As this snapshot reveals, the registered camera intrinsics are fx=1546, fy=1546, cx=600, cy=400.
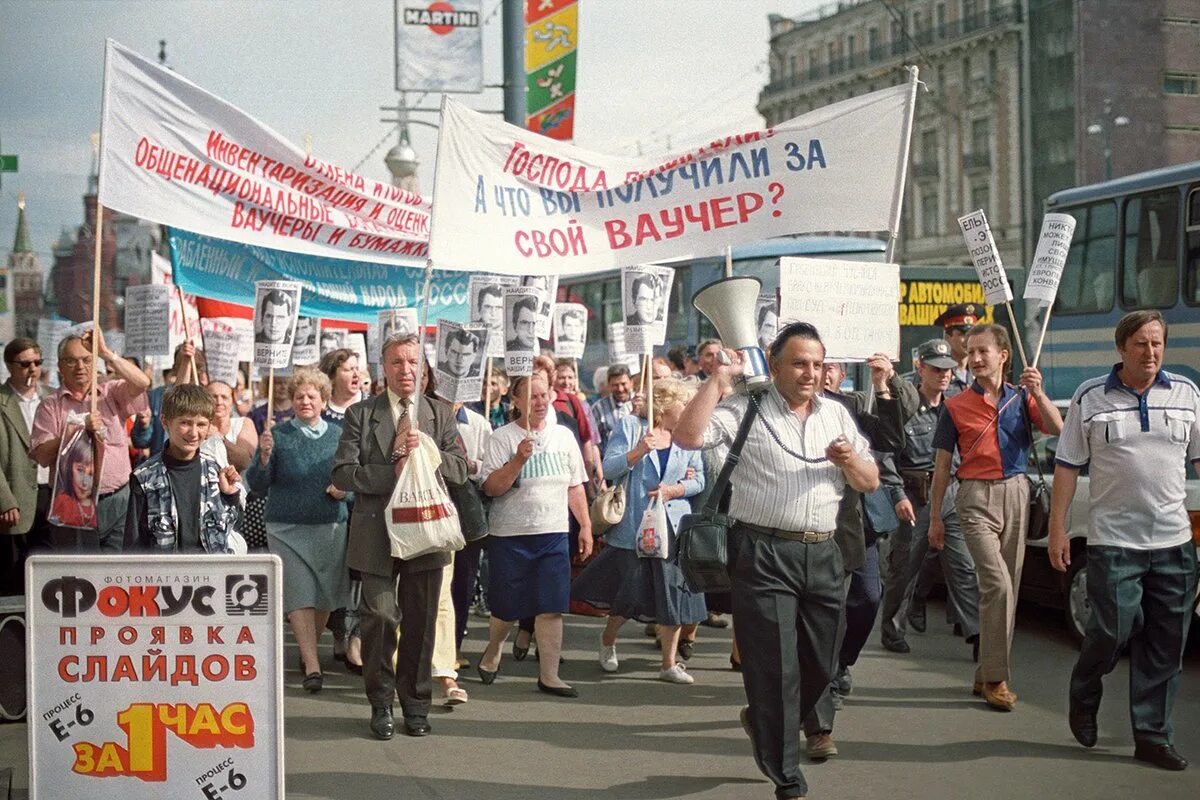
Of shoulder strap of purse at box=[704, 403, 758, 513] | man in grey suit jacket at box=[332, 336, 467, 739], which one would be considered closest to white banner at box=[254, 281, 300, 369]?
man in grey suit jacket at box=[332, 336, 467, 739]

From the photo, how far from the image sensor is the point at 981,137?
67.8 metres

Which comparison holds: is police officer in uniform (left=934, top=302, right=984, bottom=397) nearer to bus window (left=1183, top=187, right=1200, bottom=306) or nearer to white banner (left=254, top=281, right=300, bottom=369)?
white banner (left=254, top=281, right=300, bottom=369)

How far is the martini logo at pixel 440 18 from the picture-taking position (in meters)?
15.6

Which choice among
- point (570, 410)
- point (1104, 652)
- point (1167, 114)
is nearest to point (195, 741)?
point (1104, 652)

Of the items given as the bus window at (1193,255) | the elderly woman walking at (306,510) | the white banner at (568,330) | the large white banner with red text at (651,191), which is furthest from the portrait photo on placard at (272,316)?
the bus window at (1193,255)

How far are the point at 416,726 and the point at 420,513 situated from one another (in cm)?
103

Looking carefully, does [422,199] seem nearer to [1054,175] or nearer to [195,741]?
[195,741]

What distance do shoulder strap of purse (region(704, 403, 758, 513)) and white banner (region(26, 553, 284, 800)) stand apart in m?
1.87

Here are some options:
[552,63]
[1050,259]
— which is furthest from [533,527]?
[552,63]

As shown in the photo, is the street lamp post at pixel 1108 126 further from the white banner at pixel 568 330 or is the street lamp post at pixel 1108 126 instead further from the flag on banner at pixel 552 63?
the white banner at pixel 568 330

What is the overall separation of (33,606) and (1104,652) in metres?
4.35

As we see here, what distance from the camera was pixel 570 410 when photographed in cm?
1145

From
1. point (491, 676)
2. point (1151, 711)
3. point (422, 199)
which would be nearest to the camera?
point (1151, 711)

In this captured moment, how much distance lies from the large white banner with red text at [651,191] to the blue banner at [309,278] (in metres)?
4.27
